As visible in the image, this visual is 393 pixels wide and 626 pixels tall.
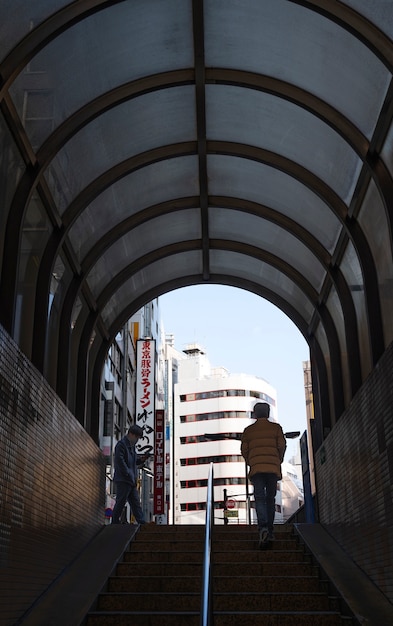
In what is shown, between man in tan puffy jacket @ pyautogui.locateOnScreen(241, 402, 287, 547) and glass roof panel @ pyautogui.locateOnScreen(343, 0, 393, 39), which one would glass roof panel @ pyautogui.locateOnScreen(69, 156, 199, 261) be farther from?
glass roof panel @ pyautogui.locateOnScreen(343, 0, 393, 39)

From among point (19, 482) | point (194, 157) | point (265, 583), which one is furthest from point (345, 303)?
point (19, 482)

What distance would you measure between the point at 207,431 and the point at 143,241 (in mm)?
78151

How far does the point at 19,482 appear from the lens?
20.6ft

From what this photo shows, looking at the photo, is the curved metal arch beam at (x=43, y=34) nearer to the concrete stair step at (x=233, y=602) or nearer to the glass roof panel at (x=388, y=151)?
the glass roof panel at (x=388, y=151)

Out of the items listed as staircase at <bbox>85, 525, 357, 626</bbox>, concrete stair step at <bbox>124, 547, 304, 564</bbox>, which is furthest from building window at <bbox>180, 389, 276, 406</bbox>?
concrete stair step at <bbox>124, 547, 304, 564</bbox>

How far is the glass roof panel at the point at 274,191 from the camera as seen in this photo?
9.50 m

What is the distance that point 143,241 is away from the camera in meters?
11.4

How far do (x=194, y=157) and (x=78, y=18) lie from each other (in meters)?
3.53

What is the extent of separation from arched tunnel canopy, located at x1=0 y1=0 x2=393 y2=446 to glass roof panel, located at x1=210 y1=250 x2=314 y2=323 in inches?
11.5

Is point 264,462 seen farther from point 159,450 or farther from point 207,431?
point 207,431

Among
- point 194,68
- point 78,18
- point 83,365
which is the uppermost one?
point 194,68

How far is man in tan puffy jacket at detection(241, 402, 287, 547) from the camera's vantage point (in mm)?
8445

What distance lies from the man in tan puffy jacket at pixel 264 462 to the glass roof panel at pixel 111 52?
13.2ft

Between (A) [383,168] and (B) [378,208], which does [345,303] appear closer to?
(B) [378,208]
